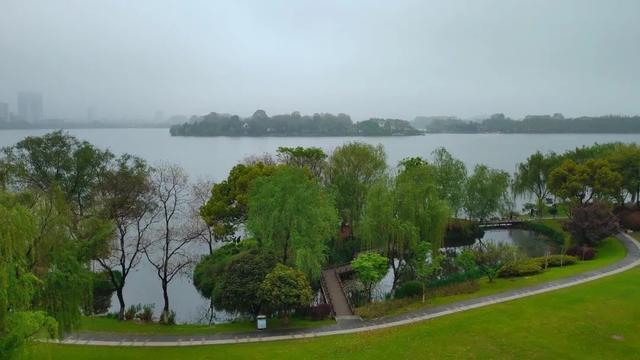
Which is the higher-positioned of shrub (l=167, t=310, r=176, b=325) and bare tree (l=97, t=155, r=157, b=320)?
Answer: bare tree (l=97, t=155, r=157, b=320)

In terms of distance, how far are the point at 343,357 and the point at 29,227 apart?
1247cm

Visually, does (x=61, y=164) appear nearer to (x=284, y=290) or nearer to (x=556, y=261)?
(x=284, y=290)

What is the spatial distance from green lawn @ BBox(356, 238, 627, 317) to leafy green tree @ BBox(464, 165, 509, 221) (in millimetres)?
12628

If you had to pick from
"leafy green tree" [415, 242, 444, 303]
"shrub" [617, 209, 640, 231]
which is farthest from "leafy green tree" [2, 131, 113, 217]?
"shrub" [617, 209, 640, 231]

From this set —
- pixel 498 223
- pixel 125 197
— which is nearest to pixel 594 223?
pixel 498 223

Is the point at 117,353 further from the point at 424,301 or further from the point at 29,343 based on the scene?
the point at 424,301

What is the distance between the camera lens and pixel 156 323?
27062 millimetres

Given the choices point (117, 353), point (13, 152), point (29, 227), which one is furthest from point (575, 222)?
point (13, 152)

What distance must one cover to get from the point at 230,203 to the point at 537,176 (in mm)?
35733

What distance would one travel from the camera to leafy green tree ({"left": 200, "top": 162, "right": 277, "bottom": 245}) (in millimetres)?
37750

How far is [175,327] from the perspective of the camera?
2553 centimetres

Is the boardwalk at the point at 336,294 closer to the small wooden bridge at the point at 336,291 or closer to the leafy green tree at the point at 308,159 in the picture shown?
the small wooden bridge at the point at 336,291

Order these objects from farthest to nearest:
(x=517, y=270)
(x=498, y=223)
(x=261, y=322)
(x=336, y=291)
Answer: (x=498, y=223)
(x=517, y=270)
(x=336, y=291)
(x=261, y=322)

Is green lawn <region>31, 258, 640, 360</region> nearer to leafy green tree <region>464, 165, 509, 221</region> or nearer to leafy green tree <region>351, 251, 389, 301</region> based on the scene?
leafy green tree <region>351, 251, 389, 301</region>
